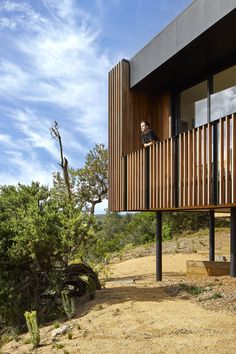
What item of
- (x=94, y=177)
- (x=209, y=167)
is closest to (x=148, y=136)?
(x=209, y=167)

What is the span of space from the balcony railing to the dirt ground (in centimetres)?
171

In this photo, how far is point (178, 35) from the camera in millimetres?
9211

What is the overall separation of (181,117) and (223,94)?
1.79 m

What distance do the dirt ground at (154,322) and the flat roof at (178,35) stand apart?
5157 millimetres

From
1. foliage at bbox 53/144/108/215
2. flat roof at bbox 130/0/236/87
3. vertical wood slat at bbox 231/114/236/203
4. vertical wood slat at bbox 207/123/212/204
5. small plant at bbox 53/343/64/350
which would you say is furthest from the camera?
foliage at bbox 53/144/108/215

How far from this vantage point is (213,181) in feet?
25.1

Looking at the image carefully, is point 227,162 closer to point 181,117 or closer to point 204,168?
point 204,168

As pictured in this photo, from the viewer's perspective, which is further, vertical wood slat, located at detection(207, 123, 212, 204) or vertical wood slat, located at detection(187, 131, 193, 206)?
vertical wood slat, located at detection(187, 131, 193, 206)

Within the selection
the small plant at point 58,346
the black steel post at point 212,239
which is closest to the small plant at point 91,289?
the small plant at point 58,346

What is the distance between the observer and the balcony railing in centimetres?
734

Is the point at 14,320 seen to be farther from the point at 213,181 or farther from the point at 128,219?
the point at 128,219

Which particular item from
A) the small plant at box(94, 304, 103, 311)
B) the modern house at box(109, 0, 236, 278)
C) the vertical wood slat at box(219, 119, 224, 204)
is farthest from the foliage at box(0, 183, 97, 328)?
the vertical wood slat at box(219, 119, 224, 204)

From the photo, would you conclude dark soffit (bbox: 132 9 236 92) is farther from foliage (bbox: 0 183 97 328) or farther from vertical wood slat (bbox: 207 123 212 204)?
foliage (bbox: 0 183 97 328)

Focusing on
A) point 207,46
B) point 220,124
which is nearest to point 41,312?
point 220,124
